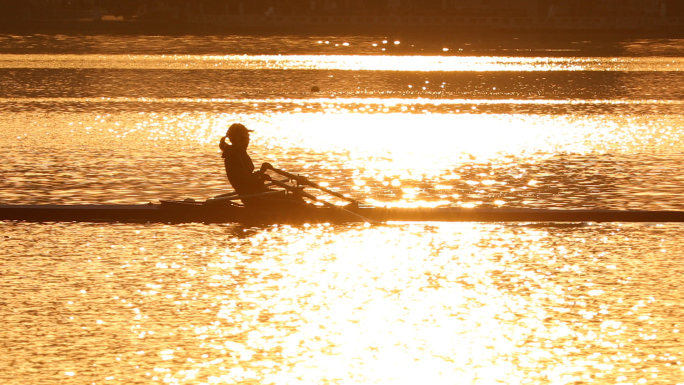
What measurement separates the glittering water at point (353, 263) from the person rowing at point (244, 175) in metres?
0.36

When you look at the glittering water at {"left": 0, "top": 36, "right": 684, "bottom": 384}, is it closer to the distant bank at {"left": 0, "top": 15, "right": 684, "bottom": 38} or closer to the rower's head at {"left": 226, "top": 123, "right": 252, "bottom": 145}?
the rower's head at {"left": 226, "top": 123, "right": 252, "bottom": 145}

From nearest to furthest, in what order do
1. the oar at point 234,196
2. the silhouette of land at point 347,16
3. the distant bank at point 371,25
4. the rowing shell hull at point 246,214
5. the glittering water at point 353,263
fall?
the glittering water at point 353,263 < the oar at point 234,196 < the rowing shell hull at point 246,214 < the distant bank at point 371,25 < the silhouette of land at point 347,16

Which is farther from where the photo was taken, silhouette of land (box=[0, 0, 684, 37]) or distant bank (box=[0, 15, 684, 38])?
silhouette of land (box=[0, 0, 684, 37])

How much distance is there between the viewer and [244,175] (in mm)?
11133

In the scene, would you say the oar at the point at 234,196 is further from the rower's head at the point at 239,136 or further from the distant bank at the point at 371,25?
the distant bank at the point at 371,25

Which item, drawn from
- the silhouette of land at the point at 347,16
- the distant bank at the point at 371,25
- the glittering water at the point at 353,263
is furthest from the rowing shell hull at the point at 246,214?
the silhouette of land at the point at 347,16

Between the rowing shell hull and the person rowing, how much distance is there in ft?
0.32

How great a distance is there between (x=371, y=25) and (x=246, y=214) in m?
76.5

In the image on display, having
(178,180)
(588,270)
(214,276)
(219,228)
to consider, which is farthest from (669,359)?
(178,180)

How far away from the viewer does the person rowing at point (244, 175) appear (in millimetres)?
11102

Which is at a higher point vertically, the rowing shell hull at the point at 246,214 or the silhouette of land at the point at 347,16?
the rowing shell hull at the point at 246,214

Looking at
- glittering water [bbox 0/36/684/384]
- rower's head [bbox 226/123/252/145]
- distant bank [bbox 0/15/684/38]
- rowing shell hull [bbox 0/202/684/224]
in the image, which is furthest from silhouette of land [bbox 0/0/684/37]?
rower's head [bbox 226/123/252/145]

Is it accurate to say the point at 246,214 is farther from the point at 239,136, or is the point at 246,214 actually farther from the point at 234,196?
the point at 239,136

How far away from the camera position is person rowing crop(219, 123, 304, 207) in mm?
11102
